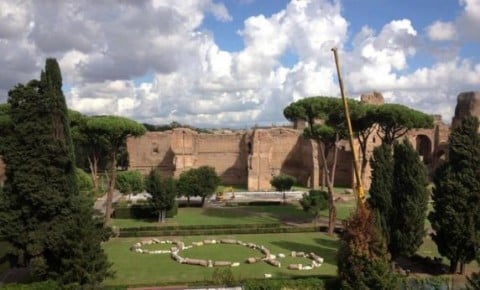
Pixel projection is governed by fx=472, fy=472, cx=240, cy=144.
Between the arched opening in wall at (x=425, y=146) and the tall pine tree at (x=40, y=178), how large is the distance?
173 ft

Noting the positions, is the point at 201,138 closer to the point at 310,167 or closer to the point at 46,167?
the point at 310,167

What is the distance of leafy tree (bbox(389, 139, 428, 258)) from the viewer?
73.2 ft

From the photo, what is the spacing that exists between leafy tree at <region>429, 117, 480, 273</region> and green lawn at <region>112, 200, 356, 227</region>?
36.6 feet

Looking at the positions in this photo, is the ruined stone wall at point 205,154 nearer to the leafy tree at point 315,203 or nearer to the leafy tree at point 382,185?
the leafy tree at point 315,203

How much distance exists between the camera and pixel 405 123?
3459 centimetres

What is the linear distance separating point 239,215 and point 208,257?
1296cm

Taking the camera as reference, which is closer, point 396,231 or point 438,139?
point 396,231

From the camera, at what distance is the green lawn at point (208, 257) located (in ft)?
68.4

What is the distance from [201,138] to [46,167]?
41968 millimetres

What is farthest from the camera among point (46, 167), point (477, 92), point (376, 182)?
point (477, 92)

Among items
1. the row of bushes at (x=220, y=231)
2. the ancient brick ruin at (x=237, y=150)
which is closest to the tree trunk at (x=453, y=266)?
the row of bushes at (x=220, y=231)

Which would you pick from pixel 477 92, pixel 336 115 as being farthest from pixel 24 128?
pixel 477 92

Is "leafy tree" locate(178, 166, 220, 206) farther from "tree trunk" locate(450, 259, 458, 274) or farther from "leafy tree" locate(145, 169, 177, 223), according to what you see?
"tree trunk" locate(450, 259, 458, 274)

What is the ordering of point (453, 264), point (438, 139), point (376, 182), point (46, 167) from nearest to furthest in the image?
1. point (46, 167)
2. point (453, 264)
3. point (376, 182)
4. point (438, 139)
